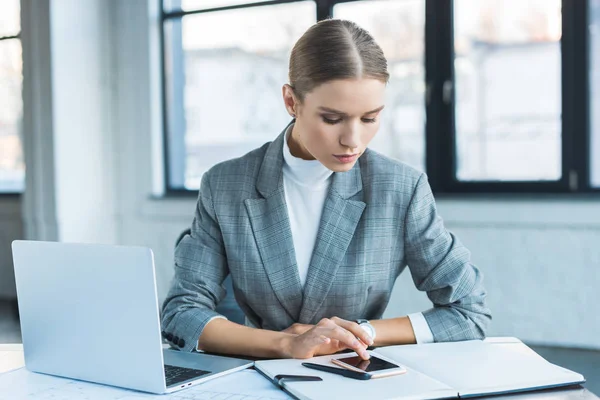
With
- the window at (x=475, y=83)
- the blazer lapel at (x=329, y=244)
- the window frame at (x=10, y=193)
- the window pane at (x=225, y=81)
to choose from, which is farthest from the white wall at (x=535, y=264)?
the window frame at (x=10, y=193)

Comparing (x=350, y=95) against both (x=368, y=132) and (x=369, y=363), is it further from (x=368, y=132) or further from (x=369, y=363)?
(x=369, y=363)

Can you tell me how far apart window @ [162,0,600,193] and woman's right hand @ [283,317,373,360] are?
9.02 ft

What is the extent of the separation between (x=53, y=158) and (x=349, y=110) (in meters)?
3.45

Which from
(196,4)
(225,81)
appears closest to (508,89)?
(225,81)

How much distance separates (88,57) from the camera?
454 cm

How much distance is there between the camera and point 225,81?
4.56 m

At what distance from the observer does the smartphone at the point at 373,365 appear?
106 cm

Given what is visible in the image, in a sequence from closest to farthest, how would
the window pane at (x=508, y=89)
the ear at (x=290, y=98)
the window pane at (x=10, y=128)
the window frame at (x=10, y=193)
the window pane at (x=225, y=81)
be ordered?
the ear at (x=290, y=98), the window pane at (x=508, y=89), the window pane at (x=225, y=81), the window frame at (x=10, y=193), the window pane at (x=10, y=128)

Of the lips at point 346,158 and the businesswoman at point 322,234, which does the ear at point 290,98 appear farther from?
the lips at point 346,158

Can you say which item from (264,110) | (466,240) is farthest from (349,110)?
(264,110)

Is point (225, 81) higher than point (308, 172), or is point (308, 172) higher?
point (225, 81)

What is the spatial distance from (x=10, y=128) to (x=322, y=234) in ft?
15.3

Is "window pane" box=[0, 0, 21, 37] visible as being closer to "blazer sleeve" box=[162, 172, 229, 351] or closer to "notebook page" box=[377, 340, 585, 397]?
"blazer sleeve" box=[162, 172, 229, 351]

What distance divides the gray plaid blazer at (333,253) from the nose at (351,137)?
0.21 metres
